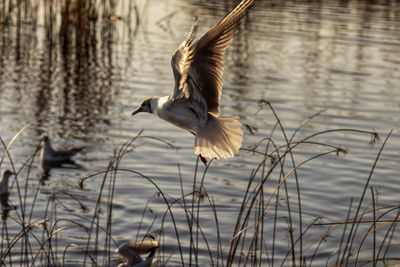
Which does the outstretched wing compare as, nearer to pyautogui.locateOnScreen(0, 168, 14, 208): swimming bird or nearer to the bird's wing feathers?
the bird's wing feathers

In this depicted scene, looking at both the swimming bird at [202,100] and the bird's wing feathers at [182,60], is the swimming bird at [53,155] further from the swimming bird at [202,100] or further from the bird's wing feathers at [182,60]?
the bird's wing feathers at [182,60]

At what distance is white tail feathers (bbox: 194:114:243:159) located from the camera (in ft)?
19.2

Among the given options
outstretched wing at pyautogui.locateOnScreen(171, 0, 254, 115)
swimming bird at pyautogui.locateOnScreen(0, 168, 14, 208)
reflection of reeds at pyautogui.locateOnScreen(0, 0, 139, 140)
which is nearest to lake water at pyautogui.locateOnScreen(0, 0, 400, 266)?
reflection of reeds at pyautogui.locateOnScreen(0, 0, 139, 140)

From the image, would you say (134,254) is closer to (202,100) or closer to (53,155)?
(202,100)

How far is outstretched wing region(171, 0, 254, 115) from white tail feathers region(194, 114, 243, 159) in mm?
123

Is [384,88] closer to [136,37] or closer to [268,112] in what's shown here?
[268,112]

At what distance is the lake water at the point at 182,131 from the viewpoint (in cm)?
905

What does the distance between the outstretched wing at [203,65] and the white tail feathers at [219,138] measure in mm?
123

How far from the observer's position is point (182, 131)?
1325cm

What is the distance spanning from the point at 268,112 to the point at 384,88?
111 inches

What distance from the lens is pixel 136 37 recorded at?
20.5 metres

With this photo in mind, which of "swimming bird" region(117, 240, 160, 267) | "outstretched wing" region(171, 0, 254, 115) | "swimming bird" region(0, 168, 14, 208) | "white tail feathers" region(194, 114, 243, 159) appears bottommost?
"swimming bird" region(0, 168, 14, 208)

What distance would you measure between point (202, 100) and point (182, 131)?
284 inches

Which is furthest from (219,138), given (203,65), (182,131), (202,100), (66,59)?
(66,59)
